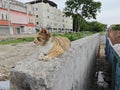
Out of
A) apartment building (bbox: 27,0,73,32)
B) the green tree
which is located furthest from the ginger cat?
the green tree

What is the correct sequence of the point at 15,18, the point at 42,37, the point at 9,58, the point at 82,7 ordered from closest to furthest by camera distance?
the point at 42,37
the point at 9,58
the point at 15,18
the point at 82,7

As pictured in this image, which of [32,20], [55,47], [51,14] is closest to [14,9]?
[32,20]

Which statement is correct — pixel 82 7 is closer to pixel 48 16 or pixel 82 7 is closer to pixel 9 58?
pixel 48 16

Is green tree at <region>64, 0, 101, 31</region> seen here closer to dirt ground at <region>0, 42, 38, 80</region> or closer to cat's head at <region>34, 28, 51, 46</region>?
dirt ground at <region>0, 42, 38, 80</region>

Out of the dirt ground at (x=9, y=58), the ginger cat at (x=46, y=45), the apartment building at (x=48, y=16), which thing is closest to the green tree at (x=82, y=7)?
the apartment building at (x=48, y=16)

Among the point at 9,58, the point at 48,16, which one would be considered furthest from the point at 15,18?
the point at 9,58

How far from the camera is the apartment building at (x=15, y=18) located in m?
30.5

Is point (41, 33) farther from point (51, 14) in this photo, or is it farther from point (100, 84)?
point (51, 14)

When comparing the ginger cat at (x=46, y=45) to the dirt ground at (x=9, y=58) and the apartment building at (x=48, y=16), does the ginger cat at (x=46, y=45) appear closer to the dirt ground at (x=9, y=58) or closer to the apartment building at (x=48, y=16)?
the dirt ground at (x=9, y=58)

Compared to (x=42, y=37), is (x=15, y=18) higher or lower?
higher

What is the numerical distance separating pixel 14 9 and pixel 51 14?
13.4 meters

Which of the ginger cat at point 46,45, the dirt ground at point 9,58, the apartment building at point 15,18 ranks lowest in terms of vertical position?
the dirt ground at point 9,58

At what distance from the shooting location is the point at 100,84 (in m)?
5.90

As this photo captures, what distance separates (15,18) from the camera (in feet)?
111
